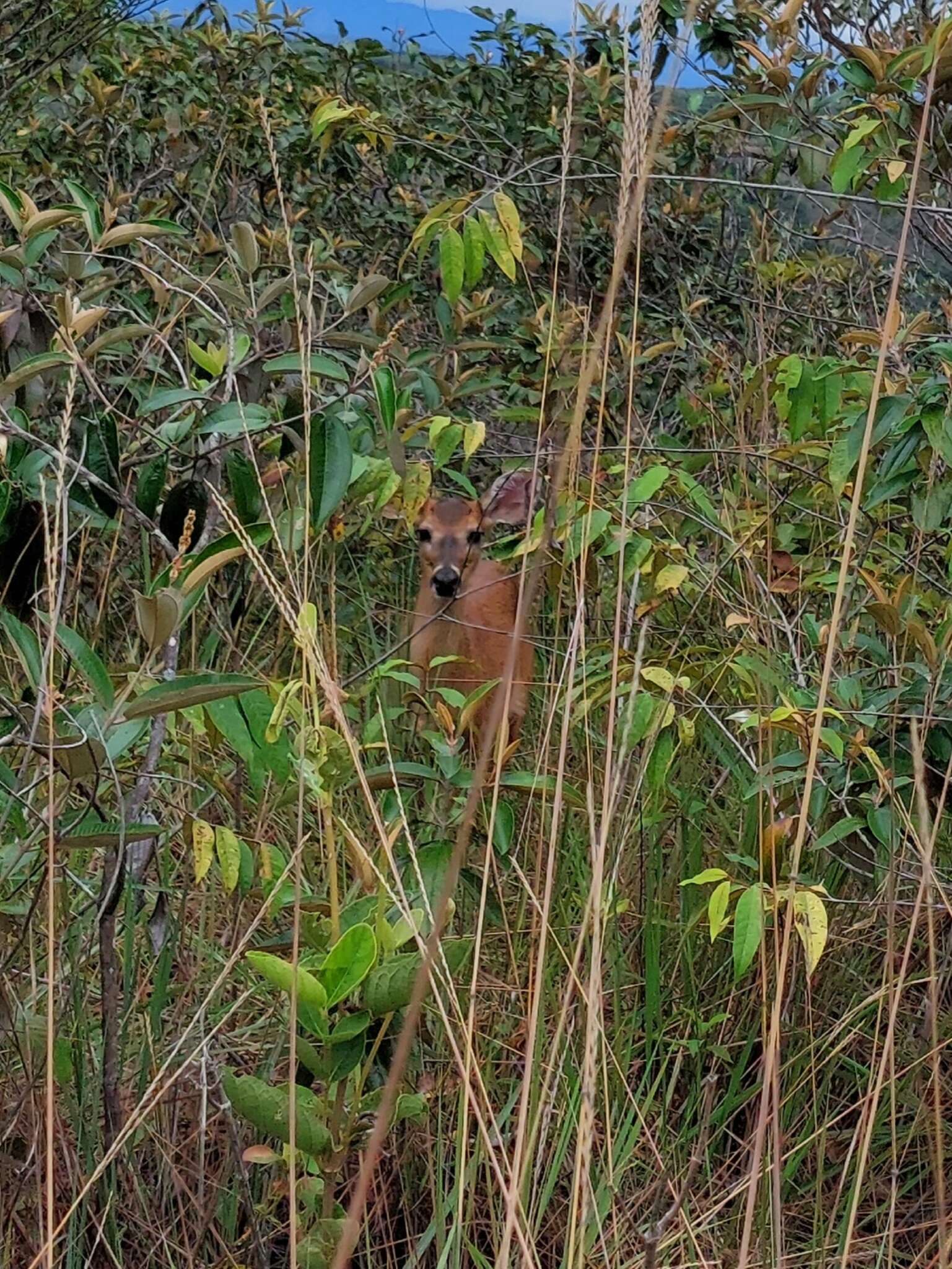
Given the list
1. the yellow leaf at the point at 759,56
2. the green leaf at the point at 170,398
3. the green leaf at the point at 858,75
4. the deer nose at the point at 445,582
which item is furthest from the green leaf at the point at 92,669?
the deer nose at the point at 445,582

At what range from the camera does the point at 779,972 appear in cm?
145

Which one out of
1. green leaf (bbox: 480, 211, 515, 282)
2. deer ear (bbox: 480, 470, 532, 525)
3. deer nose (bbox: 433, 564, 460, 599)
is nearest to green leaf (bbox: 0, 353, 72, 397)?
green leaf (bbox: 480, 211, 515, 282)

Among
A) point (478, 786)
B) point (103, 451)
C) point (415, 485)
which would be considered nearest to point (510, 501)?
point (415, 485)

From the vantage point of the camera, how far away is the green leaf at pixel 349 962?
4.76 ft

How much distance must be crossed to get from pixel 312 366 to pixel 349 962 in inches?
34.0

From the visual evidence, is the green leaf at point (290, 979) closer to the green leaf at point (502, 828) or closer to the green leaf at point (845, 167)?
the green leaf at point (502, 828)

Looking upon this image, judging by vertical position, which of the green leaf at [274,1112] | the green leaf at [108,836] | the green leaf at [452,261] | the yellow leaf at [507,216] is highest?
the yellow leaf at [507,216]

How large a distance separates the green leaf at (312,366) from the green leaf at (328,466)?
0.35ft

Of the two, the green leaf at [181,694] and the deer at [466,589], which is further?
the deer at [466,589]

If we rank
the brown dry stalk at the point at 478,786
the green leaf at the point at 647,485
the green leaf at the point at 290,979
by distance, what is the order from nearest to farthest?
1. the brown dry stalk at the point at 478,786
2. the green leaf at the point at 290,979
3. the green leaf at the point at 647,485

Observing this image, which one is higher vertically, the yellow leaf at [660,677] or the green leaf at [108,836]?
the yellow leaf at [660,677]

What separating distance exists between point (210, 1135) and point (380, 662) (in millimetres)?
724

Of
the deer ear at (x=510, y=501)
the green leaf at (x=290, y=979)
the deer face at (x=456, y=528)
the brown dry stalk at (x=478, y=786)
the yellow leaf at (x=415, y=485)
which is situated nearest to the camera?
the brown dry stalk at (x=478, y=786)

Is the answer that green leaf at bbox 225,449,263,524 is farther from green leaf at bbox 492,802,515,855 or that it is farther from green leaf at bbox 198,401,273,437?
green leaf at bbox 492,802,515,855
